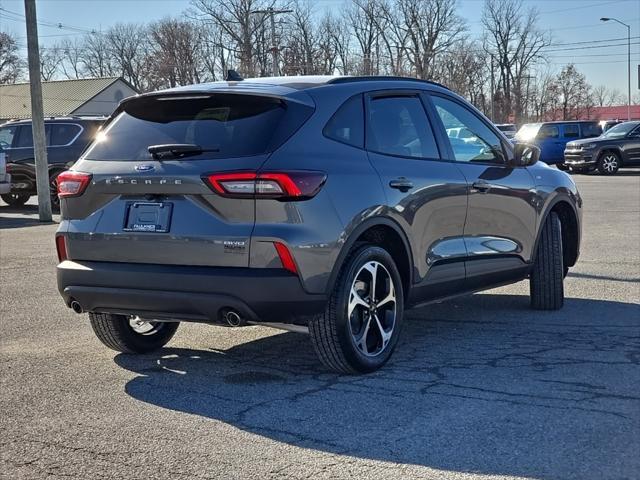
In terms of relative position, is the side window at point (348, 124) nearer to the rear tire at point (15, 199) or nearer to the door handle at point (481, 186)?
the door handle at point (481, 186)

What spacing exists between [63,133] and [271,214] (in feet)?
52.4

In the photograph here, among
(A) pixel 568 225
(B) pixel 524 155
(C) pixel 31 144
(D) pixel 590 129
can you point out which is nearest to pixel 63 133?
(C) pixel 31 144

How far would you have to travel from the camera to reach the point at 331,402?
193 inches

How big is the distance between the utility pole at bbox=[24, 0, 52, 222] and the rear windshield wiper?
40.5 feet

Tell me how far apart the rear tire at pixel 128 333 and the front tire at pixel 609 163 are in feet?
87.1

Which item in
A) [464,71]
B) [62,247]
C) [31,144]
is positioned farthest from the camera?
[464,71]

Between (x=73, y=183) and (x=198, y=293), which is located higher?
(x=73, y=183)

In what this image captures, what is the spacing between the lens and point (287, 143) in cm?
509

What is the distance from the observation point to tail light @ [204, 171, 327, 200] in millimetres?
4902

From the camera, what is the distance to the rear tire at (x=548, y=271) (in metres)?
7.43

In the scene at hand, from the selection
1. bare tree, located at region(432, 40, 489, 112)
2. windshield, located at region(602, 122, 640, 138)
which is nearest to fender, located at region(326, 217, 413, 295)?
windshield, located at region(602, 122, 640, 138)

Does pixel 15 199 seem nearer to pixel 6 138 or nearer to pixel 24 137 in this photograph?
pixel 6 138

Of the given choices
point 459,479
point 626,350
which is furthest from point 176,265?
point 626,350

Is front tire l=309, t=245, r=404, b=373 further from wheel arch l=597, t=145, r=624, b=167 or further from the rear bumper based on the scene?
wheel arch l=597, t=145, r=624, b=167
